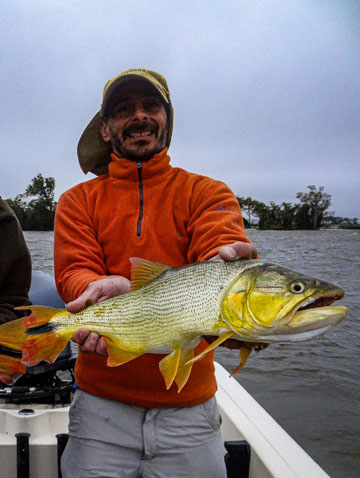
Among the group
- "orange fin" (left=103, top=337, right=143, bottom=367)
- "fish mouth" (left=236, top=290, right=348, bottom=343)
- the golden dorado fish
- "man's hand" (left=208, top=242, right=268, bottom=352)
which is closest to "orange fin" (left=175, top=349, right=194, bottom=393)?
the golden dorado fish

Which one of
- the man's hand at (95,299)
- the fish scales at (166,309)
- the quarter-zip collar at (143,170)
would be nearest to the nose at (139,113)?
the quarter-zip collar at (143,170)

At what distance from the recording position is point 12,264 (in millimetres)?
3248

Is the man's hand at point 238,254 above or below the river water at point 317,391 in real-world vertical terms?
above

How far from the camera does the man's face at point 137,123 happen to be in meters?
2.76

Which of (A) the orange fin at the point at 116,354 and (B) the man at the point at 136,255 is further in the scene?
(B) the man at the point at 136,255

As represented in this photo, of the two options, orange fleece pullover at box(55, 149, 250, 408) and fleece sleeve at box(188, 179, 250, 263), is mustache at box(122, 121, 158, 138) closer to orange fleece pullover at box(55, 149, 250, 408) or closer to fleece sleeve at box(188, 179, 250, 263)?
orange fleece pullover at box(55, 149, 250, 408)

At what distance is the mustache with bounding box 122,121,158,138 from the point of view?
8.98ft

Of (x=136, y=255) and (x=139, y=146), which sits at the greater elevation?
(x=139, y=146)

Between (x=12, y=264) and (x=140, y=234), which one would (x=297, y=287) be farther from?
(x=12, y=264)

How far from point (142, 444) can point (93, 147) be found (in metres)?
2.08

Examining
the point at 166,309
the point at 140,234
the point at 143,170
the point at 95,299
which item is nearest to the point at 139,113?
the point at 143,170

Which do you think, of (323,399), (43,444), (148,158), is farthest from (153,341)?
(323,399)

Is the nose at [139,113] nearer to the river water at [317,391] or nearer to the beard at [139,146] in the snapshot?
the beard at [139,146]

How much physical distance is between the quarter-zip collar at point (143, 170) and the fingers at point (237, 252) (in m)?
1.01
